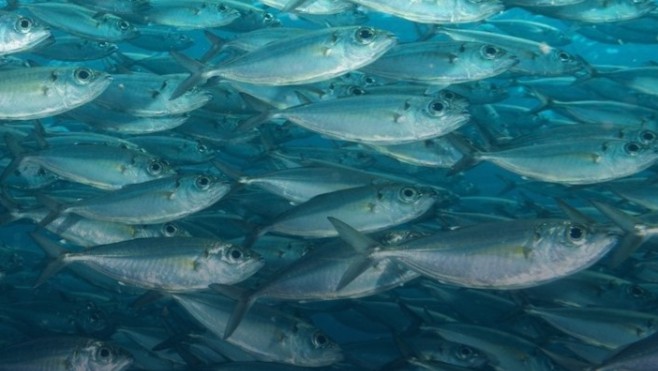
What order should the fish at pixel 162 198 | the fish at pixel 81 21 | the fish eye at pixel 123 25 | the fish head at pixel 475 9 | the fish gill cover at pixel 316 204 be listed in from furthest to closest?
1. the fish eye at pixel 123 25
2. the fish at pixel 81 21
3. the fish head at pixel 475 9
4. the fish at pixel 162 198
5. the fish gill cover at pixel 316 204

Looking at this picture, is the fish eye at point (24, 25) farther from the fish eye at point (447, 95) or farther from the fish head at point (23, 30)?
the fish eye at point (447, 95)

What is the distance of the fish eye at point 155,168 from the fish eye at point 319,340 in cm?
183

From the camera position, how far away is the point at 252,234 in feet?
16.4

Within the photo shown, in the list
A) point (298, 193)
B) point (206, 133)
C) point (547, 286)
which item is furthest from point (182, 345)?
point (547, 286)

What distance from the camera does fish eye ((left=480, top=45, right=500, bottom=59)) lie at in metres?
4.93

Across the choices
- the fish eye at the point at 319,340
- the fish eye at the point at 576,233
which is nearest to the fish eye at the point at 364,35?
the fish eye at the point at 576,233

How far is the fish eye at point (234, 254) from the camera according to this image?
4156mm

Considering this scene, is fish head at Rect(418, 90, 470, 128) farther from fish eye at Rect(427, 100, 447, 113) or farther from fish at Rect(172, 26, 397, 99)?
fish at Rect(172, 26, 397, 99)

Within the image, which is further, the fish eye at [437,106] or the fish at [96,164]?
the fish at [96,164]

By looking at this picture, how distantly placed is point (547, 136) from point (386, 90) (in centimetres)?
128

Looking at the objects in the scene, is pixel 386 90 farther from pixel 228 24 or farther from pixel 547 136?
pixel 228 24

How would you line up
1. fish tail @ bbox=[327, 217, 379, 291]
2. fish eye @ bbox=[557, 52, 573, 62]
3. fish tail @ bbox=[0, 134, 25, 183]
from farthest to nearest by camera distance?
fish eye @ bbox=[557, 52, 573, 62] → fish tail @ bbox=[0, 134, 25, 183] → fish tail @ bbox=[327, 217, 379, 291]

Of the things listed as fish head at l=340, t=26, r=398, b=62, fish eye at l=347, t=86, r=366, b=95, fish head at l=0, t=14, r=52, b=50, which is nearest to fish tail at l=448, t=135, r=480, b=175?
fish head at l=340, t=26, r=398, b=62

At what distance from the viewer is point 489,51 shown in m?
4.95
